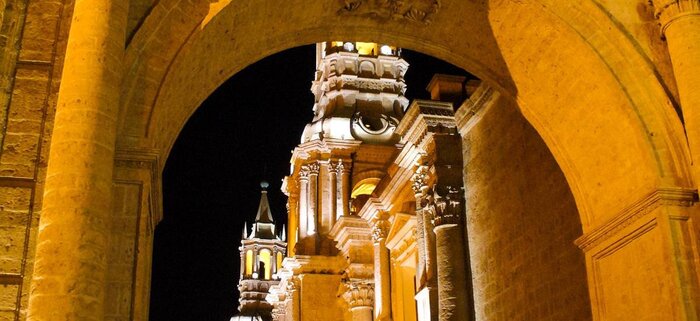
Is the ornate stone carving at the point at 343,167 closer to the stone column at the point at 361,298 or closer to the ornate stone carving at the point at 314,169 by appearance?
the ornate stone carving at the point at 314,169

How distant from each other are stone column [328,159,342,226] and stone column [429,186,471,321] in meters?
14.1

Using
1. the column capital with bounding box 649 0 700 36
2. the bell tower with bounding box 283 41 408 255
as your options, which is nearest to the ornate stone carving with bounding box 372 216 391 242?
the bell tower with bounding box 283 41 408 255

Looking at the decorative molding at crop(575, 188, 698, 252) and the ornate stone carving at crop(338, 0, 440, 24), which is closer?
the decorative molding at crop(575, 188, 698, 252)

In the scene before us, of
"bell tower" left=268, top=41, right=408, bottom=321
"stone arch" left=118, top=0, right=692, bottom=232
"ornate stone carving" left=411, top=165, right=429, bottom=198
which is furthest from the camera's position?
"bell tower" left=268, top=41, right=408, bottom=321

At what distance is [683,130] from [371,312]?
673 inches

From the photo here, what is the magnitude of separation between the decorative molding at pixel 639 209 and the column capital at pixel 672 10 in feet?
5.76

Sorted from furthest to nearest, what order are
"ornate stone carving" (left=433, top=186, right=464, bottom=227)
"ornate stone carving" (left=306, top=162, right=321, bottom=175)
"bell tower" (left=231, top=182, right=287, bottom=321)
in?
"bell tower" (left=231, top=182, right=287, bottom=321) → "ornate stone carving" (left=306, top=162, right=321, bottom=175) → "ornate stone carving" (left=433, top=186, right=464, bottom=227)

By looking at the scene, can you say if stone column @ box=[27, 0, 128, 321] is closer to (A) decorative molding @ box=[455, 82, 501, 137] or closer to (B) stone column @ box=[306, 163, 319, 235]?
(A) decorative molding @ box=[455, 82, 501, 137]

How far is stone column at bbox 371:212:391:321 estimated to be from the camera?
21.6 metres

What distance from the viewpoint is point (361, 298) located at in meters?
24.7

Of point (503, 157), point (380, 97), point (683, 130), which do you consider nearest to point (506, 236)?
point (503, 157)

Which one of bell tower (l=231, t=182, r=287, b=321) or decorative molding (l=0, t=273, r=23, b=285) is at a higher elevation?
bell tower (l=231, t=182, r=287, b=321)

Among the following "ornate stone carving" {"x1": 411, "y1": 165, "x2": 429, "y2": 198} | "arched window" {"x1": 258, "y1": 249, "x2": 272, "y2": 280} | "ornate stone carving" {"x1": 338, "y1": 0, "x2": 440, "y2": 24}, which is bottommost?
"ornate stone carving" {"x1": 338, "y1": 0, "x2": 440, "y2": 24}

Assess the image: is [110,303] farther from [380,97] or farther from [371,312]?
[380,97]
